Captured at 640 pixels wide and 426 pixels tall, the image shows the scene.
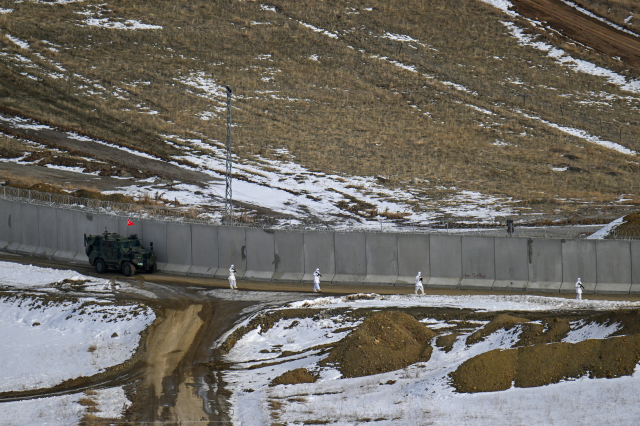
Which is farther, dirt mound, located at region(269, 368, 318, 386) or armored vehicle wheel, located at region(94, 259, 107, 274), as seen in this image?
armored vehicle wheel, located at region(94, 259, 107, 274)

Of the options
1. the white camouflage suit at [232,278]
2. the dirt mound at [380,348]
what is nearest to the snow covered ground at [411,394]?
the dirt mound at [380,348]

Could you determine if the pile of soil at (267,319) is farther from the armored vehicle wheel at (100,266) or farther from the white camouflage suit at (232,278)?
the armored vehicle wheel at (100,266)

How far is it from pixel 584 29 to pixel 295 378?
80433mm

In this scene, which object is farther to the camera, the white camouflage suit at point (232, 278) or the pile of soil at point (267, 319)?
the white camouflage suit at point (232, 278)

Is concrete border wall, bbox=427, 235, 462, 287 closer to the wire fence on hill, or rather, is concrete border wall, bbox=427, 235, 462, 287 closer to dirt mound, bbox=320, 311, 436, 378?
the wire fence on hill

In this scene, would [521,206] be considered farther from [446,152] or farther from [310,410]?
[310,410]

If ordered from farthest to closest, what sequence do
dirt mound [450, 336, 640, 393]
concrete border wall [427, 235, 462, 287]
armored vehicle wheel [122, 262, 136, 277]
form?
armored vehicle wheel [122, 262, 136, 277]
concrete border wall [427, 235, 462, 287]
dirt mound [450, 336, 640, 393]

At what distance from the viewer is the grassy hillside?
59656mm

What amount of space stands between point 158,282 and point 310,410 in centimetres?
1674

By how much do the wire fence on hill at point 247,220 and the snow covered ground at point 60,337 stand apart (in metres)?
5.80

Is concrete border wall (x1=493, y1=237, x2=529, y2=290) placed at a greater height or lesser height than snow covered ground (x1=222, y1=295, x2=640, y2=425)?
greater

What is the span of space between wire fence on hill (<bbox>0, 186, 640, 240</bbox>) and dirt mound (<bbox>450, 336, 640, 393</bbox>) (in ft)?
55.8

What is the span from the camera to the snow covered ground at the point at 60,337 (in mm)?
19359

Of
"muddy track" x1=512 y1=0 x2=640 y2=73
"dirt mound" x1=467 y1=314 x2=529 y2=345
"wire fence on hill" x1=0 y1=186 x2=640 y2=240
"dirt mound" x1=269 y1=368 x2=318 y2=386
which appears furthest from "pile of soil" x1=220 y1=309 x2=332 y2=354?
"muddy track" x1=512 y1=0 x2=640 y2=73
